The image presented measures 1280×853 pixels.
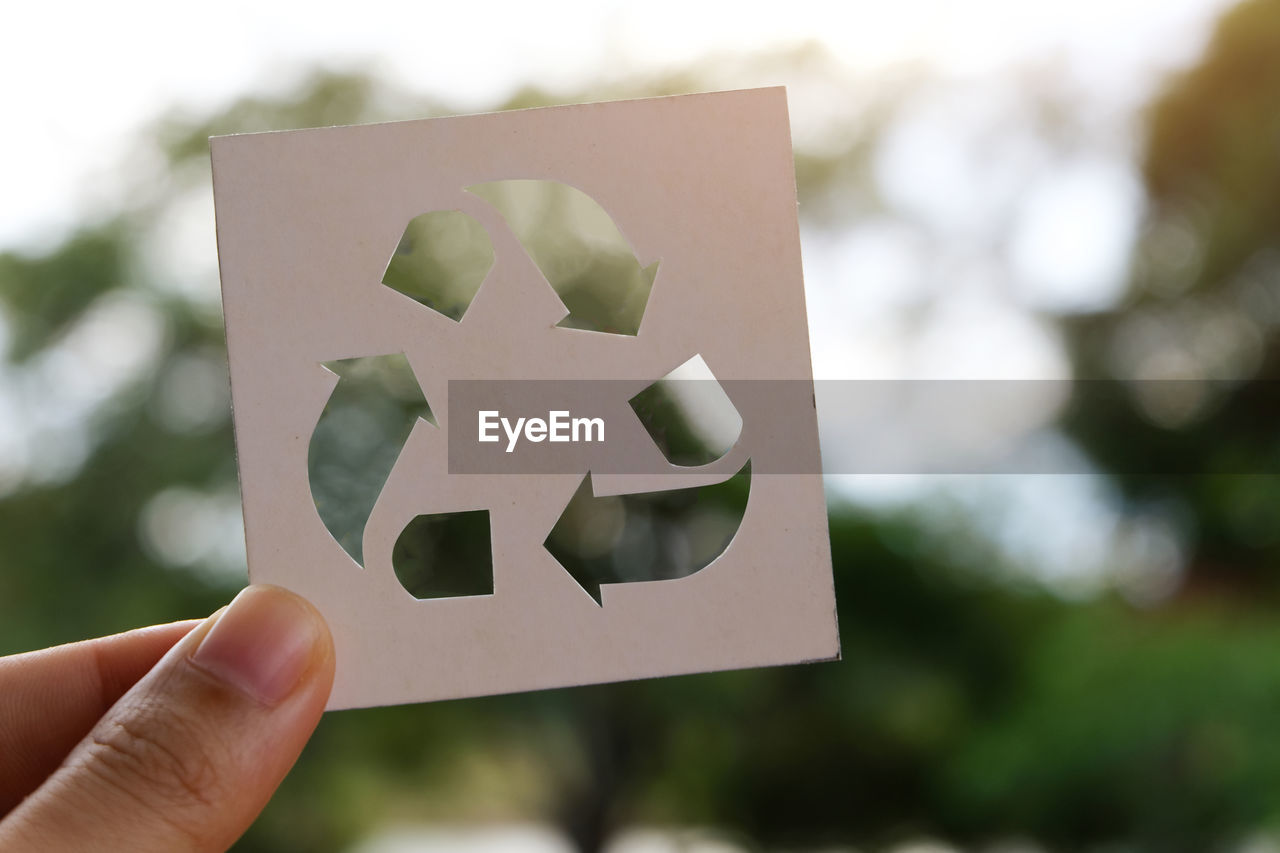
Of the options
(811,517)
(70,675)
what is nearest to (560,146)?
(811,517)

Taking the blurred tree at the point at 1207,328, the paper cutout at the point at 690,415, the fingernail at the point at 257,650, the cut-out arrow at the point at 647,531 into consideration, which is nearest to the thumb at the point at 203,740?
the fingernail at the point at 257,650

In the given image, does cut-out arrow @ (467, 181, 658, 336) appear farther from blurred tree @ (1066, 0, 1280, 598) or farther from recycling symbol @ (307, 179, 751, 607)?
blurred tree @ (1066, 0, 1280, 598)

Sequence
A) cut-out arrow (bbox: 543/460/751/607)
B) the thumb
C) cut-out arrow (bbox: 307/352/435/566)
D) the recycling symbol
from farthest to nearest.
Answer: cut-out arrow (bbox: 543/460/751/607) → the recycling symbol → cut-out arrow (bbox: 307/352/435/566) → the thumb

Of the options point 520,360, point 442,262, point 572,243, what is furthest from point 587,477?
point 572,243

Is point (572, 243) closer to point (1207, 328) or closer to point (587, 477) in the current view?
point (587, 477)

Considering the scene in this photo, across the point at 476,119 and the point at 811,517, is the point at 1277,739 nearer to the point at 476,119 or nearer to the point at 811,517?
the point at 811,517

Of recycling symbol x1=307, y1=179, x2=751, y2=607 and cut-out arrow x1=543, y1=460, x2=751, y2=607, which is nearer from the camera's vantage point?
recycling symbol x1=307, y1=179, x2=751, y2=607

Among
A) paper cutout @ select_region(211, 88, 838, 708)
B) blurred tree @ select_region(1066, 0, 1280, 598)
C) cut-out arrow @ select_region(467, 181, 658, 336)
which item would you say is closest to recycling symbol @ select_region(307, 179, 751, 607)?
cut-out arrow @ select_region(467, 181, 658, 336)
